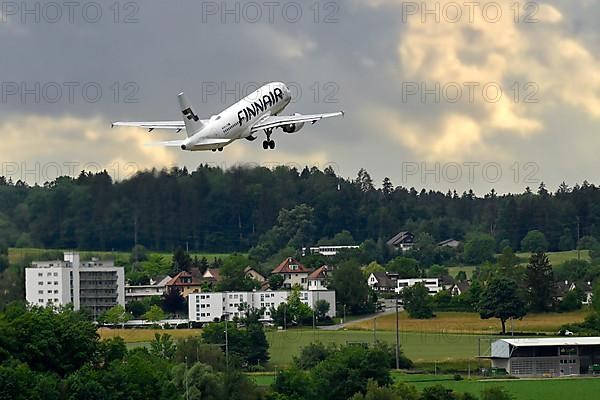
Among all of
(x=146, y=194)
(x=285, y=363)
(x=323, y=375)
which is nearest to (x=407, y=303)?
(x=146, y=194)

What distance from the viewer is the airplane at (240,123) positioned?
108688mm

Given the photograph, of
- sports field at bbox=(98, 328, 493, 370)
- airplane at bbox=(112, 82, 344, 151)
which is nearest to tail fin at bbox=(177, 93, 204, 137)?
airplane at bbox=(112, 82, 344, 151)

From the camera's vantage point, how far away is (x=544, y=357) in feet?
504

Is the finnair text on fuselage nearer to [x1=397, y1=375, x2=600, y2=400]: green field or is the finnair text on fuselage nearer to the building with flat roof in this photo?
[x1=397, y1=375, x2=600, y2=400]: green field

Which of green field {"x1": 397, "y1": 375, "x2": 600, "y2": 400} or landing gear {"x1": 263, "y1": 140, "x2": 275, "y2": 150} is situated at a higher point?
landing gear {"x1": 263, "y1": 140, "x2": 275, "y2": 150}

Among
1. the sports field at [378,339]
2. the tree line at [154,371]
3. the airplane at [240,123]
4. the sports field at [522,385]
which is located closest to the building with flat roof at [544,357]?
the sports field at [378,339]

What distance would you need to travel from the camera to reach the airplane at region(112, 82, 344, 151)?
109 metres


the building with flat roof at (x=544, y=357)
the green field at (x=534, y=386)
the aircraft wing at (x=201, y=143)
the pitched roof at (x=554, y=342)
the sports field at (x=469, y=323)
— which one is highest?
the aircraft wing at (x=201, y=143)

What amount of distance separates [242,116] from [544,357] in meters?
51.6

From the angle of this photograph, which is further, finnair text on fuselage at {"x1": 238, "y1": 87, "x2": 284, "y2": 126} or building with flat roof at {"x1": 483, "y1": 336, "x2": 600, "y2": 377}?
building with flat roof at {"x1": 483, "y1": 336, "x2": 600, "y2": 377}

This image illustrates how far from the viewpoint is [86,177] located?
194125mm

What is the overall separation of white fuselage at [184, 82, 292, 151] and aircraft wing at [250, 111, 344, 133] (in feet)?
1.46

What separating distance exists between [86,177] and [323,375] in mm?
73144

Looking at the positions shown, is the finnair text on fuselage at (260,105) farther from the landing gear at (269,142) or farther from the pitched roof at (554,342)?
the pitched roof at (554,342)
